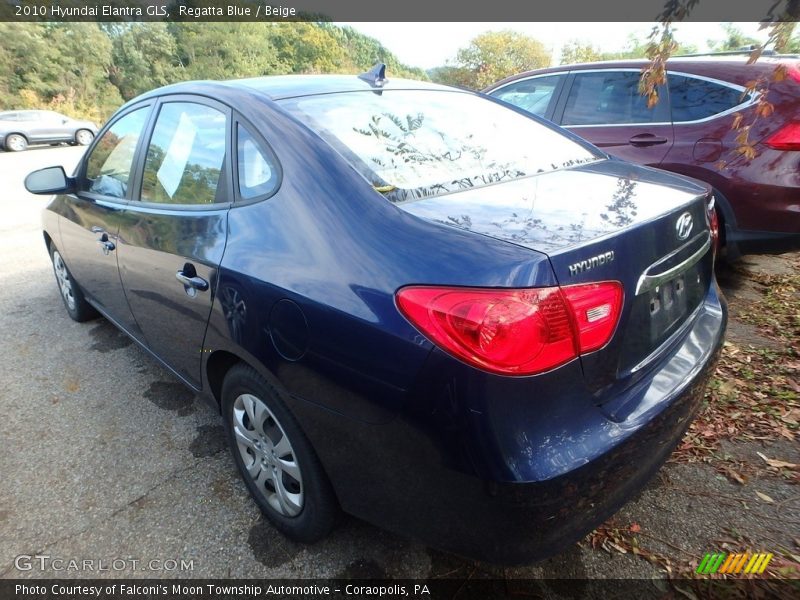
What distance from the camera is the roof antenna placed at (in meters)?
2.32

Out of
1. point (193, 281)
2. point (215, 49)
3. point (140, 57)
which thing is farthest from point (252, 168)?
point (215, 49)

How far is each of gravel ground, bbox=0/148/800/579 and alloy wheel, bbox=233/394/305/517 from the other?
183mm

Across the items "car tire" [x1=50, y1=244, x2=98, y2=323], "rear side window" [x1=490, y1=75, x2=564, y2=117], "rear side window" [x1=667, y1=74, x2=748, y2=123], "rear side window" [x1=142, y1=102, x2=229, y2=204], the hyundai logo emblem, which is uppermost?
"rear side window" [x1=667, y1=74, x2=748, y2=123]

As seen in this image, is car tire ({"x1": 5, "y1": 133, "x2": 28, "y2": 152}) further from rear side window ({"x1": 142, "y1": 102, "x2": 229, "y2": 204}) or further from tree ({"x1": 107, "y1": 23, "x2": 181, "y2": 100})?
rear side window ({"x1": 142, "y1": 102, "x2": 229, "y2": 204})

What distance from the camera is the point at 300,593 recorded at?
67.1 inches

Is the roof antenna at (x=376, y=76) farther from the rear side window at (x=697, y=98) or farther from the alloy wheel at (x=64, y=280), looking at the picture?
the alloy wheel at (x=64, y=280)

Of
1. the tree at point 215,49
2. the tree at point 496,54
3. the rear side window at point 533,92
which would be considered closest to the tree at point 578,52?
the tree at point 496,54

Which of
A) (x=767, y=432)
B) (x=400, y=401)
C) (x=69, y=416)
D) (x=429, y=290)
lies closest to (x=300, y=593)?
(x=400, y=401)

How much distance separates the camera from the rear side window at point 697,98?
11.4 ft

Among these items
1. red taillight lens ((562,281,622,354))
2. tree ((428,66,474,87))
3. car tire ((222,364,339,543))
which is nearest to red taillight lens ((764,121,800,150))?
red taillight lens ((562,281,622,354))

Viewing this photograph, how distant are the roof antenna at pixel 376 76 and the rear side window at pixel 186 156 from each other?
72 centimetres

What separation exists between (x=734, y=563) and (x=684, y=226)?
1.18 m

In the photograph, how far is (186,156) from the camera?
2.21 meters

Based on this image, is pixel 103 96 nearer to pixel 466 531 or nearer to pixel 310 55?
pixel 310 55
